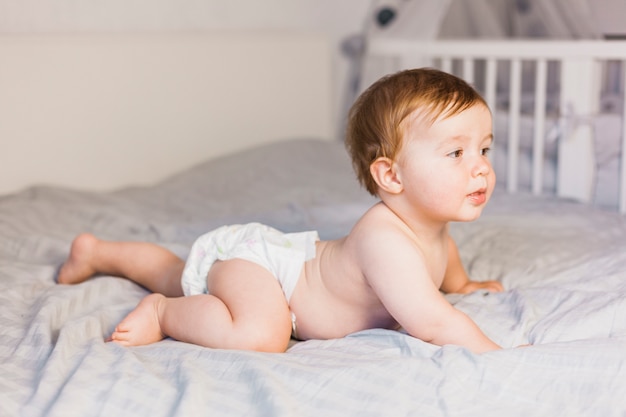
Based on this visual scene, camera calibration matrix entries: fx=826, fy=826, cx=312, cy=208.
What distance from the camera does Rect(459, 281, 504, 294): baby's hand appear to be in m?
1.31

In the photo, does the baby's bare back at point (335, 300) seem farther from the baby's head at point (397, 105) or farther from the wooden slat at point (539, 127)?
the wooden slat at point (539, 127)

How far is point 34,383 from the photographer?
942 millimetres

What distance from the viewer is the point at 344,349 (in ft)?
3.44

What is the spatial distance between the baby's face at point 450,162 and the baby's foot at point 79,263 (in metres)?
0.59

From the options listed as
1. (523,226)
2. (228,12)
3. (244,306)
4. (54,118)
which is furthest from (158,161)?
(244,306)

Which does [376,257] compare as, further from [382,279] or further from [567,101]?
[567,101]

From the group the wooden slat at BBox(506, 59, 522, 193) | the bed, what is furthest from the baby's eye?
the wooden slat at BBox(506, 59, 522, 193)

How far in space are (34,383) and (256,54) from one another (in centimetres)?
170

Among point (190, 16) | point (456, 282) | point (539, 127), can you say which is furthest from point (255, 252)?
point (190, 16)

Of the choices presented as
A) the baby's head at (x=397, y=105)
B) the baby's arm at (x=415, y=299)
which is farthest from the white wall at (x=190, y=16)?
the baby's arm at (x=415, y=299)

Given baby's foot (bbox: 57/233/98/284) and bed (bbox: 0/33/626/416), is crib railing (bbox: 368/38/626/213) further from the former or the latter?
baby's foot (bbox: 57/233/98/284)

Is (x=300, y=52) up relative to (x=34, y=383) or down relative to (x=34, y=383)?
up

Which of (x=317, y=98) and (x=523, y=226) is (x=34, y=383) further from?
(x=317, y=98)

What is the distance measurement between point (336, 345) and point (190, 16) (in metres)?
1.63
